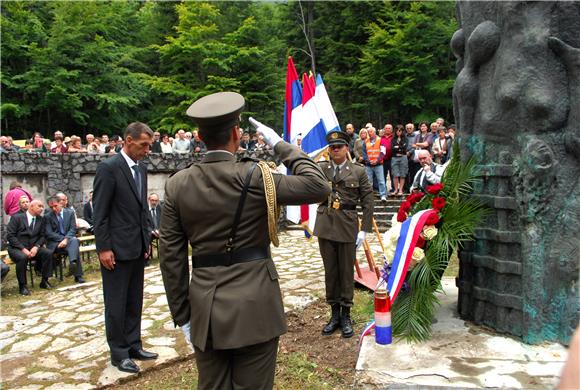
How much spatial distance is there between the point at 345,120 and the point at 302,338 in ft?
76.1

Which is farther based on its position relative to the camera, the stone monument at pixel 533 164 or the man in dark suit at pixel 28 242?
the man in dark suit at pixel 28 242

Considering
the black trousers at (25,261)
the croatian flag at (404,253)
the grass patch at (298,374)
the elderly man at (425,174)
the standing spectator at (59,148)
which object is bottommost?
the grass patch at (298,374)

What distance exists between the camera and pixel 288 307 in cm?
596

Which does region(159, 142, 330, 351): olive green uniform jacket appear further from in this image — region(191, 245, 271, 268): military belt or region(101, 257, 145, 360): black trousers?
region(101, 257, 145, 360): black trousers

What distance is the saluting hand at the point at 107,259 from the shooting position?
166 inches

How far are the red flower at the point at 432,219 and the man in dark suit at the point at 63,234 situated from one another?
5.99 m

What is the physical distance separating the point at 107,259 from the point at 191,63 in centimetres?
2296

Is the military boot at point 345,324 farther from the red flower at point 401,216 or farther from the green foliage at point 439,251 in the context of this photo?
the red flower at point 401,216

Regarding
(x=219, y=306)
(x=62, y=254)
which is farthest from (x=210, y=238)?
(x=62, y=254)

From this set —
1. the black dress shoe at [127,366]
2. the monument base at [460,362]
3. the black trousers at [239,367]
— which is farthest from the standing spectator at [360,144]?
Answer: the black trousers at [239,367]

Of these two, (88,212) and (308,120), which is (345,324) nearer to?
(308,120)

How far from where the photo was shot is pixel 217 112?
245cm

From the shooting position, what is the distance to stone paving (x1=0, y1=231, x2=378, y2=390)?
14.0ft

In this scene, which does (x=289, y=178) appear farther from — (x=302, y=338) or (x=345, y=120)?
(x=345, y=120)
